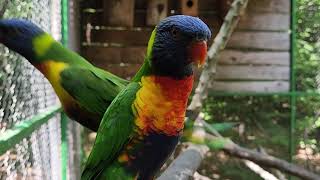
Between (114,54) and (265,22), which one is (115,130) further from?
(265,22)

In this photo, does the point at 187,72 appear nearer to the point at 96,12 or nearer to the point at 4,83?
the point at 4,83

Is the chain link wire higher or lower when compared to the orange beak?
lower

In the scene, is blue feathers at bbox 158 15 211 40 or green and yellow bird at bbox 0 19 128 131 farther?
green and yellow bird at bbox 0 19 128 131

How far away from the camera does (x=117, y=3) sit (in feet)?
10.2

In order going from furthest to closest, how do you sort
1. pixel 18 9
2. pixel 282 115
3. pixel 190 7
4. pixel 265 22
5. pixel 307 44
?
1. pixel 282 115
2. pixel 307 44
3. pixel 265 22
4. pixel 190 7
5. pixel 18 9

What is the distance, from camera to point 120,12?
123 inches

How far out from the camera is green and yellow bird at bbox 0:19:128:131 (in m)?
1.48

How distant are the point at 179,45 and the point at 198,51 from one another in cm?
5

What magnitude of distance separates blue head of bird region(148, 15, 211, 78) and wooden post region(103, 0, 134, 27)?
6.64 ft

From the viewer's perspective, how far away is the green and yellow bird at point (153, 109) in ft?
3.56

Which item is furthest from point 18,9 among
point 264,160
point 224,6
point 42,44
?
point 224,6

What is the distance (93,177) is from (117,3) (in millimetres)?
1968

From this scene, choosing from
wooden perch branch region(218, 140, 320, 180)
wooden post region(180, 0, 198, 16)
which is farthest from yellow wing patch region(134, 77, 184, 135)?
wooden post region(180, 0, 198, 16)

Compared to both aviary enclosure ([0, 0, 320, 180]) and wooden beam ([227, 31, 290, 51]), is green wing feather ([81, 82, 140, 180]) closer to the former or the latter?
aviary enclosure ([0, 0, 320, 180])
